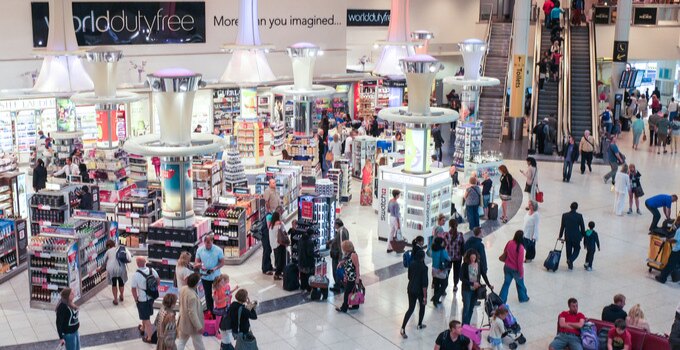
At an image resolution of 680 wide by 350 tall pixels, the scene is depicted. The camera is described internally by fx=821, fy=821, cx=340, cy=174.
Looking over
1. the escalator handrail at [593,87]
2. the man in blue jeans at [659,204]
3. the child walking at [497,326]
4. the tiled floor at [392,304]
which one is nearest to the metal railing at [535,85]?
the escalator handrail at [593,87]

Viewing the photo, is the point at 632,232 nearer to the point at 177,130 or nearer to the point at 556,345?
the point at 556,345

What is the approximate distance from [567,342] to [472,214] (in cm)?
669

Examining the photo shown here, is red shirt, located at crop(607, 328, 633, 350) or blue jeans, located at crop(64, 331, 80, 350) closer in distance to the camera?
red shirt, located at crop(607, 328, 633, 350)

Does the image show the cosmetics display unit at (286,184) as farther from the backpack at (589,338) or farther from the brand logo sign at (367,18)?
the brand logo sign at (367,18)

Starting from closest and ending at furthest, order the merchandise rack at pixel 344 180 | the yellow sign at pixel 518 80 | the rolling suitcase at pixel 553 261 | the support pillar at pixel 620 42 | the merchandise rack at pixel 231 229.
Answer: the rolling suitcase at pixel 553 261 → the merchandise rack at pixel 231 229 → the merchandise rack at pixel 344 180 → the yellow sign at pixel 518 80 → the support pillar at pixel 620 42

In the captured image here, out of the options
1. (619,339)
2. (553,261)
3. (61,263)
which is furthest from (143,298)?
(553,261)

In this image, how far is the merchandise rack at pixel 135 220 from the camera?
611 inches

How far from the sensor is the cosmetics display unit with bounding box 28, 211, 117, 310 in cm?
1255

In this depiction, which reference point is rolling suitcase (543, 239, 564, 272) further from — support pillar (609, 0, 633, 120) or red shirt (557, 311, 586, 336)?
support pillar (609, 0, 633, 120)

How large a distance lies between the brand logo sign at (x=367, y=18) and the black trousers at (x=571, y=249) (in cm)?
1983

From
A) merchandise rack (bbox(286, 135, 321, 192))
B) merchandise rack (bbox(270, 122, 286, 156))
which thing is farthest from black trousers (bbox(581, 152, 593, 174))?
merchandise rack (bbox(270, 122, 286, 156))

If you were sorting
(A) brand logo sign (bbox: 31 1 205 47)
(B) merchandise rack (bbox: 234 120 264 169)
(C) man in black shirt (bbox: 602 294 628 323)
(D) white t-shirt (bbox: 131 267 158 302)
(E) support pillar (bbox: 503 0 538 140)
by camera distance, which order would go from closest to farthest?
(C) man in black shirt (bbox: 602 294 628 323), (D) white t-shirt (bbox: 131 267 158 302), (A) brand logo sign (bbox: 31 1 205 47), (B) merchandise rack (bbox: 234 120 264 169), (E) support pillar (bbox: 503 0 538 140)

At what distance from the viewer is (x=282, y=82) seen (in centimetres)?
2883

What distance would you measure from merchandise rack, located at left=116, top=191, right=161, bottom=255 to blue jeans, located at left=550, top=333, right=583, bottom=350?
821cm
